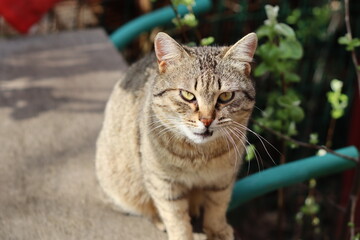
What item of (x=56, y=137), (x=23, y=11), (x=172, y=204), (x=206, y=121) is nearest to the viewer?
(x=206, y=121)

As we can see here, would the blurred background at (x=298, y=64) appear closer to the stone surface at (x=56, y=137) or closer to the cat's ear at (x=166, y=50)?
the stone surface at (x=56, y=137)

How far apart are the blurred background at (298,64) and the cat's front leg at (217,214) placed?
4.94 ft

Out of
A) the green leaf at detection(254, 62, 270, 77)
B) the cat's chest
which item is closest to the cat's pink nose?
the cat's chest

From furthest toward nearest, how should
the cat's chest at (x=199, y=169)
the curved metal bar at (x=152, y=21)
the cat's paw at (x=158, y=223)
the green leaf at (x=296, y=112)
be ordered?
the curved metal bar at (x=152, y=21)
the green leaf at (x=296, y=112)
the cat's paw at (x=158, y=223)
the cat's chest at (x=199, y=169)

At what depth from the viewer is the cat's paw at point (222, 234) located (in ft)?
5.78

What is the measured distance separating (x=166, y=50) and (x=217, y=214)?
25.3 inches

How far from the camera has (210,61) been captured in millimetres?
1511

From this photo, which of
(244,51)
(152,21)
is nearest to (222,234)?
(244,51)

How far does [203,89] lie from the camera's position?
1.45 meters

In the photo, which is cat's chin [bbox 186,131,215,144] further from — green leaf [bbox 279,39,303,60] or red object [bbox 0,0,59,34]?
red object [bbox 0,0,59,34]

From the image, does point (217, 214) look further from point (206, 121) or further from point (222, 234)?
point (206, 121)

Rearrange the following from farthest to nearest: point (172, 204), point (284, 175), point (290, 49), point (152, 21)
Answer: point (152, 21)
point (284, 175)
point (290, 49)
point (172, 204)

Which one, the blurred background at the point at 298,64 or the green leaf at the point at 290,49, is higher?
the green leaf at the point at 290,49

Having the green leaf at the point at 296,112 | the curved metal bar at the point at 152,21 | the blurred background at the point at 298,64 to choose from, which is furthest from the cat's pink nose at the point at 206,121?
the blurred background at the point at 298,64
